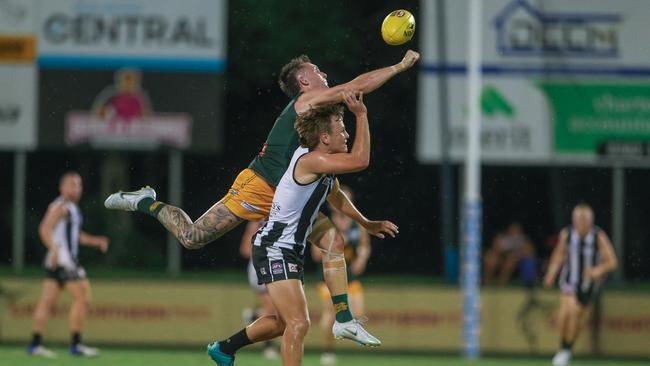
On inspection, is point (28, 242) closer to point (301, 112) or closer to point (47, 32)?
point (47, 32)

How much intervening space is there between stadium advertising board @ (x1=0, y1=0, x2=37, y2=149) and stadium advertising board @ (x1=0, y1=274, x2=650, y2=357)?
258cm

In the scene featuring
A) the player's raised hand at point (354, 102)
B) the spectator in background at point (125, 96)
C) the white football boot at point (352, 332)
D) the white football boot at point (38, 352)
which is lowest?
the white football boot at point (38, 352)

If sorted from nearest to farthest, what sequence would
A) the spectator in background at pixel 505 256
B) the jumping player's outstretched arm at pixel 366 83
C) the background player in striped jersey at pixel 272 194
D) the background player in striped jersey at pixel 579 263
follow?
the jumping player's outstretched arm at pixel 366 83 < the background player in striped jersey at pixel 272 194 < the background player in striped jersey at pixel 579 263 < the spectator in background at pixel 505 256

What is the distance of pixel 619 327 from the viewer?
21.3 metres

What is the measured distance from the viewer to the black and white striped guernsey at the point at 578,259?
19.3 m

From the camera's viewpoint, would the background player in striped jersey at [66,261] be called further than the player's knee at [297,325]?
Yes

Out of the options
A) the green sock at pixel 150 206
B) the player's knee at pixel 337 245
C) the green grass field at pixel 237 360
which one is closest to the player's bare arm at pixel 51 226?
the green grass field at pixel 237 360

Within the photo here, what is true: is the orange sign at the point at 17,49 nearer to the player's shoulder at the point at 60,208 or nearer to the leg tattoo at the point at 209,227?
the player's shoulder at the point at 60,208

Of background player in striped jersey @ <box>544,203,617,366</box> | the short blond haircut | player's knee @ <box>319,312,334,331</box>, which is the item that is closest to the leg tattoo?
the short blond haircut

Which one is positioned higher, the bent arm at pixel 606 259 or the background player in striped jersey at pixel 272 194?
the background player in striped jersey at pixel 272 194

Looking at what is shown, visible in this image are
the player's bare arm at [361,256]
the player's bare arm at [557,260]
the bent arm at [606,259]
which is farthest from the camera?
the bent arm at [606,259]

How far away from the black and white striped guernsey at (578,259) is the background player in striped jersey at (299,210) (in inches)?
311

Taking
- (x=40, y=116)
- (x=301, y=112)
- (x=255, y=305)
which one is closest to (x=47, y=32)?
(x=40, y=116)

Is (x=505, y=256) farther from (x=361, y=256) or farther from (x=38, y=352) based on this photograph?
(x=38, y=352)
